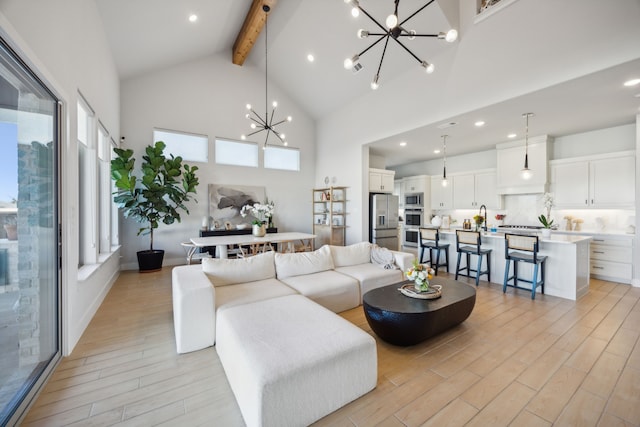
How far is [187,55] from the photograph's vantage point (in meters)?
5.81

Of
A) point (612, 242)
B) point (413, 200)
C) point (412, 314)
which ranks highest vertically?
point (413, 200)

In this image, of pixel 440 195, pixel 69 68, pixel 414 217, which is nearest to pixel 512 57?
pixel 440 195

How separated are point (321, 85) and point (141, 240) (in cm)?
547

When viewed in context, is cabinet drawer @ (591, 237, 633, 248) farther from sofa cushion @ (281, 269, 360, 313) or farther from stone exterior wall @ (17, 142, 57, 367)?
stone exterior wall @ (17, 142, 57, 367)

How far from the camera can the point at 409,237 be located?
8008mm

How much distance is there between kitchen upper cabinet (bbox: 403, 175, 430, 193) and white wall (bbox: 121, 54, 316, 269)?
3022mm

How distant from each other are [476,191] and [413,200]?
1.73 m

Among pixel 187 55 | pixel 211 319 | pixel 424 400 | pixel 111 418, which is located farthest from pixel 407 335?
pixel 187 55

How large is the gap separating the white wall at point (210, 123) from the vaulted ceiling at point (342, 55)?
1.26 feet

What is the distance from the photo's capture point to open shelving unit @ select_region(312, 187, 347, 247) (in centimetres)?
683

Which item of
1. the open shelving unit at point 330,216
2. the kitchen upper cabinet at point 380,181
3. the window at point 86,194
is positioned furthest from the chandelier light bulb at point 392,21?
the open shelving unit at point 330,216

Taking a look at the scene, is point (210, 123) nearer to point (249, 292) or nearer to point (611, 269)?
point (249, 292)

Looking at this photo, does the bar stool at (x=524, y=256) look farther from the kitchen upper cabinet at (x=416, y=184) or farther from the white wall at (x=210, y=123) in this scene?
the white wall at (x=210, y=123)

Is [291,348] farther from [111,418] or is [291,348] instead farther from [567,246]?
[567,246]
